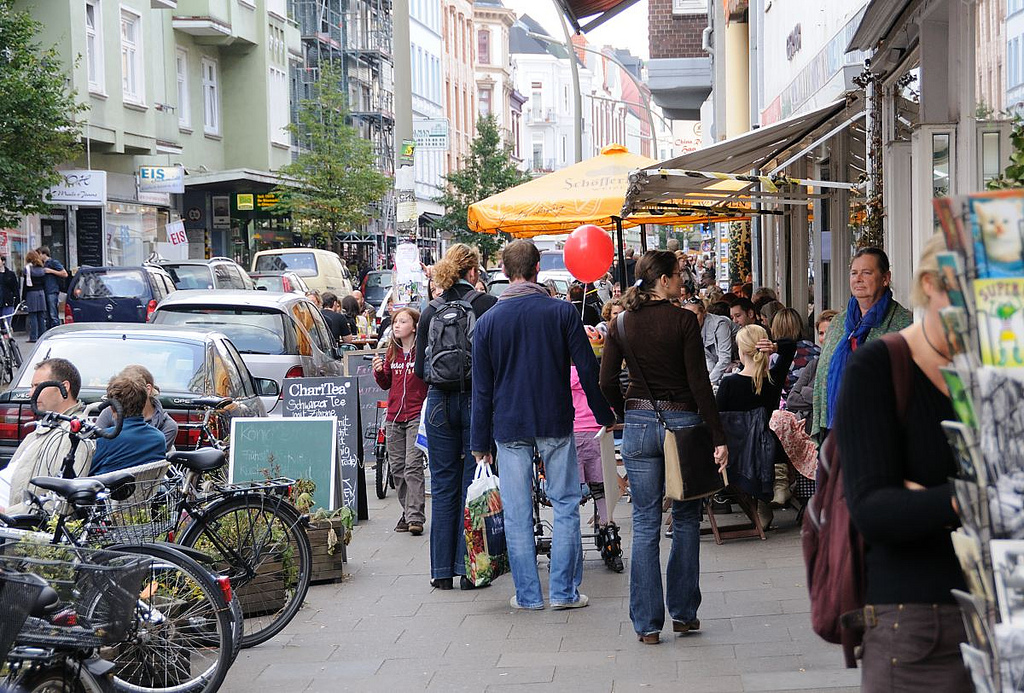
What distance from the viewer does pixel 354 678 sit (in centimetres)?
657

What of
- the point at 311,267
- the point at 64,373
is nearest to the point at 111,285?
the point at 311,267

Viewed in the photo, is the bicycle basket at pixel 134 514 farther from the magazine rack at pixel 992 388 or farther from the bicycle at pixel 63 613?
the magazine rack at pixel 992 388

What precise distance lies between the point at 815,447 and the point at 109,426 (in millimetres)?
4622

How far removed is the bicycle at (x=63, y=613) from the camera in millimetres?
4461

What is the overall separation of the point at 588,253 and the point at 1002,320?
12813 millimetres

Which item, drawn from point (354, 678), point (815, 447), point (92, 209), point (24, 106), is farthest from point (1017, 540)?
point (92, 209)

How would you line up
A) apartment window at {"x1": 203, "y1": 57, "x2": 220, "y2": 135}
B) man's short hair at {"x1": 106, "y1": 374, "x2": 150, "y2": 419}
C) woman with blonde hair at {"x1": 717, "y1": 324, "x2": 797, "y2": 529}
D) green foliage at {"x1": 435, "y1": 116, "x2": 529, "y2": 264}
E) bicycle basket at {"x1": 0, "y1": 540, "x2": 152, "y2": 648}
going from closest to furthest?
bicycle basket at {"x1": 0, "y1": 540, "x2": 152, "y2": 648} < man's short hair at {"x1": 106, "y1": 374, "x2": 150, "y2": 419} < woman with blonde hair at {"x1": 717, "y1": 324, "x2": 797, "y2": 529} < apartment window at {"x1": 203, "y1": 57, "x2": 220, "y2": 135} < green foliage at {"x1": 435, "y1": 116, "x2": 529, "y2": 264}

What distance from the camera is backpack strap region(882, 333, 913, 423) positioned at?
3162 millimetres

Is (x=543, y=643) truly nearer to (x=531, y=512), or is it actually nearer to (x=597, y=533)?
(x=531, y=512)

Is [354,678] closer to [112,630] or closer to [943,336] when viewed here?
[112,630]

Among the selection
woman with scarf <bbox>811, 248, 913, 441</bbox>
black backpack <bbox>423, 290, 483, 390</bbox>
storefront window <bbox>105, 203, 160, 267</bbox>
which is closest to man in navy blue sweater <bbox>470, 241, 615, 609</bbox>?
black backpack <bbox>423, 290, 483, 390</bbox>

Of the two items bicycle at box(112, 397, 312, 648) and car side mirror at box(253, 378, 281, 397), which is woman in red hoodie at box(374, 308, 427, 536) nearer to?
car side mirror at box(253, 378, 281, 397)

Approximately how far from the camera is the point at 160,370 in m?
10.4

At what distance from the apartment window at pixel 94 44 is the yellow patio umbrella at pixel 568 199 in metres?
18.9
